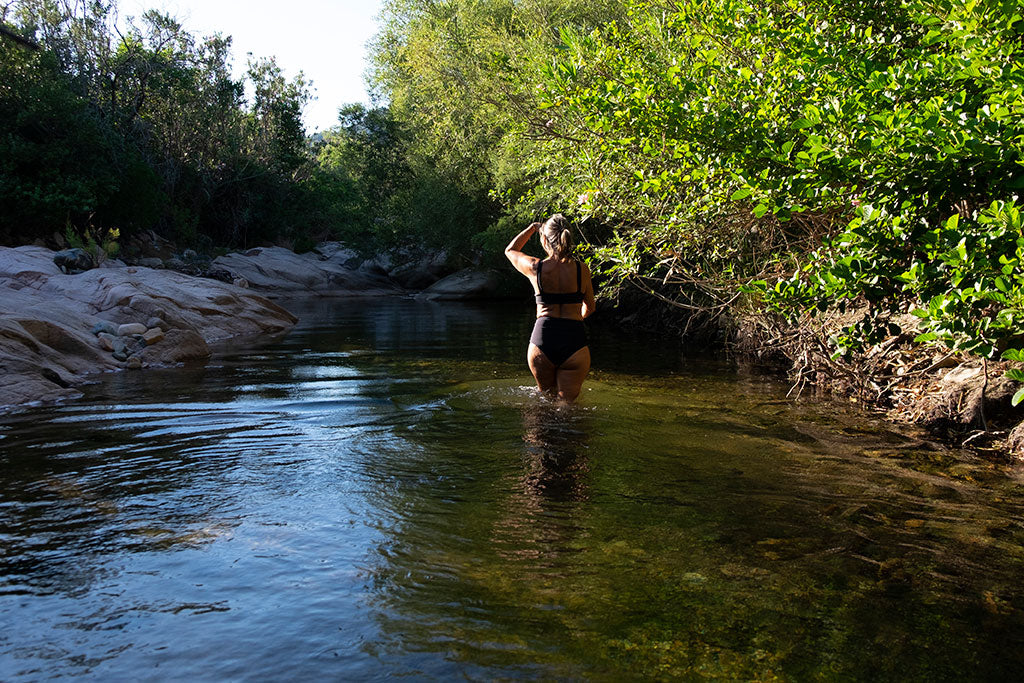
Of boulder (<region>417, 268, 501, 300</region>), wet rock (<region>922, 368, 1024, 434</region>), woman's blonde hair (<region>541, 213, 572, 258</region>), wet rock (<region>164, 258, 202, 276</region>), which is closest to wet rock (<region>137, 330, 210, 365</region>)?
woman's blonde hair (<region>541, 213, 572, 258</region>)

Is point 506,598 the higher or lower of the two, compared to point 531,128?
lower

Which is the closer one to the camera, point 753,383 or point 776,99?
point 776,99

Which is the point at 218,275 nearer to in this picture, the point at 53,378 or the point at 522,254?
the point at 53,378

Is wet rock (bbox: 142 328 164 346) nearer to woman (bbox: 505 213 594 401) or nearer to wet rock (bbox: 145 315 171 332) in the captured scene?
wet rock (bbox: 145 315 171 332)

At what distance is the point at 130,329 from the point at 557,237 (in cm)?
936

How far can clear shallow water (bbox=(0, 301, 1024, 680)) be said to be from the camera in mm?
3535

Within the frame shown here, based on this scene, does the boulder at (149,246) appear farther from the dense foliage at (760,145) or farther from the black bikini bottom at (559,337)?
the black bikini bottom at (559,337)

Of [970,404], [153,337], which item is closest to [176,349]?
[153,337]

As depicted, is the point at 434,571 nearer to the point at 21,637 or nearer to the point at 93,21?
the point at 21,637

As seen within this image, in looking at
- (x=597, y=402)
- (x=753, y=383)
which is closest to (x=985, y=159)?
(x=597, y=402)

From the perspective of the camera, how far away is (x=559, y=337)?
862cm

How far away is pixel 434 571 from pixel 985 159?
4.17 metres

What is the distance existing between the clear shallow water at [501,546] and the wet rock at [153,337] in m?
5.08

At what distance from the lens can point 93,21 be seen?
3400 centimetres
